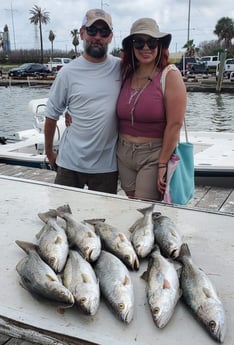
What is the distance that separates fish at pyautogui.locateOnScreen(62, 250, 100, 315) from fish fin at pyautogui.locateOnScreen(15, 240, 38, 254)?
8.4 inches

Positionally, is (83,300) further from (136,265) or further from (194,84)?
(194,84)

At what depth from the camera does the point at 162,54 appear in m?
2.68

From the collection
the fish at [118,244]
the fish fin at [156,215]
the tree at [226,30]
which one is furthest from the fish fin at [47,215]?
the tree at [226,30]

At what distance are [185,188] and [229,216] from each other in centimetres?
50

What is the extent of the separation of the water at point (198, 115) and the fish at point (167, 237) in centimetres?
1212

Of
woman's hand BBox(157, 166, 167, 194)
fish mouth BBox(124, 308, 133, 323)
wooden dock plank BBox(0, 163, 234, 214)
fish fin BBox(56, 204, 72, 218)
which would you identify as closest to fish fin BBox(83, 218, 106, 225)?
fish fin BBox(56, 204, 72, 218)

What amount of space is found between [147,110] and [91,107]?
46 cm

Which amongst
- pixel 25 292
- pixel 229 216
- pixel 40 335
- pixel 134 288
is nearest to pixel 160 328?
pixel 134 288

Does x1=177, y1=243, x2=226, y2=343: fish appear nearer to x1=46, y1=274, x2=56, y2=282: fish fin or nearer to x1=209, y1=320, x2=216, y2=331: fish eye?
x1=209, y1=320, x2=216, y2=331: fish eye

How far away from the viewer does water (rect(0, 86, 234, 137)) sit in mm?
15359

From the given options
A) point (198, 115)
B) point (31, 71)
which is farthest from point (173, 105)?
point (31, 71)

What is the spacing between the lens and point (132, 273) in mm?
1771

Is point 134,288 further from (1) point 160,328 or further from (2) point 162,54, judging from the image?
(2) point 162,54

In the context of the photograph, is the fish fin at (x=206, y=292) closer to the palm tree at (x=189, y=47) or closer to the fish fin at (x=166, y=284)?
the fish fin at (x=166, y=284)
